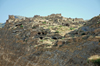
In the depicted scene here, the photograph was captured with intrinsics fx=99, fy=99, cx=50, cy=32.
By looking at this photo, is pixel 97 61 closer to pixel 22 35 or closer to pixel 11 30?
pixel 22 35

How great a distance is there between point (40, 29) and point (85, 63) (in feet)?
34.7

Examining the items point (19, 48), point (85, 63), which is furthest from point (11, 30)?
point (85, 63)

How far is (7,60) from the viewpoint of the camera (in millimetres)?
17328

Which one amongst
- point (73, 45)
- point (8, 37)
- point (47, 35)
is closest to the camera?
point (73, 45)

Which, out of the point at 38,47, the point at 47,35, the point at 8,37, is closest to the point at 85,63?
the point at 38,47

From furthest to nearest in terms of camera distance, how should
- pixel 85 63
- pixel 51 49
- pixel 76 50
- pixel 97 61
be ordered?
pixel 51 49 → pixel 76 50 → pixel 85 63 → pixel 97 61

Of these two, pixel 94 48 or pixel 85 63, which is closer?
pixel 85 63

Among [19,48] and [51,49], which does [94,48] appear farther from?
[19,48]

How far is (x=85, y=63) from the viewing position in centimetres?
789

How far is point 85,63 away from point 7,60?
46.5ft

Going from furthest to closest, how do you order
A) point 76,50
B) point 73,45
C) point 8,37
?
1. point 8,37
2. point 73,45
3. point 76,50

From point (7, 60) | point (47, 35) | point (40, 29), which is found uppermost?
point (40, 29)

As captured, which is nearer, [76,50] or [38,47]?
[76,50]

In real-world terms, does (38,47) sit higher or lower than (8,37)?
lower
